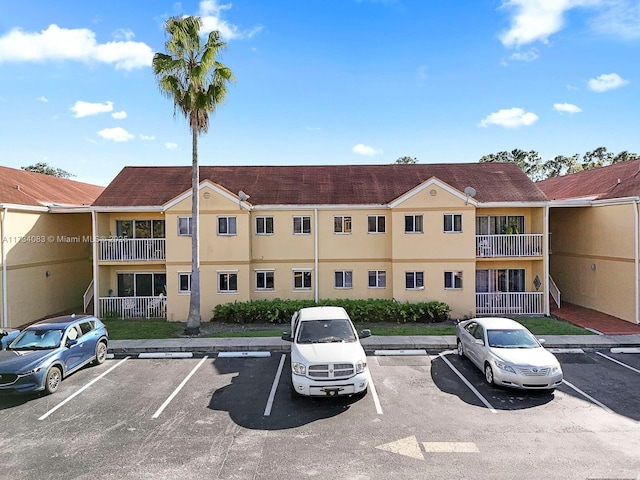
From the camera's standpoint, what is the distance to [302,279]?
20797 millimetres

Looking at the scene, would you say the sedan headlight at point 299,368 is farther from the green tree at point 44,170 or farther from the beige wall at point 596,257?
the green tree at point 44,170

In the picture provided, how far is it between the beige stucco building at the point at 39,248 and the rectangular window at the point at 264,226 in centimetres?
864

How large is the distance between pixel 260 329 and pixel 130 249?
8.13 meters

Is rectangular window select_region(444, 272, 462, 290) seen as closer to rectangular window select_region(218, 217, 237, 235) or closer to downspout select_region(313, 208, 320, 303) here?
downspout select_region(313, 208, 320, 303)

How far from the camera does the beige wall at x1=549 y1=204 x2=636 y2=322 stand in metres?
18.2

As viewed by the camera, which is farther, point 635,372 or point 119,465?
point 635,372

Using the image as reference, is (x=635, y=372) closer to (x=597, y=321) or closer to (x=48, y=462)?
(x=597, y=321)

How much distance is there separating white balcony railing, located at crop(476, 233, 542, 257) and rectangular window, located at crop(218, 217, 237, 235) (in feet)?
40.2

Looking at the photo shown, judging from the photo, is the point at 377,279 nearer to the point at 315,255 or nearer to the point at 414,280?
the point at 414,280

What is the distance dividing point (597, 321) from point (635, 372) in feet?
22.8

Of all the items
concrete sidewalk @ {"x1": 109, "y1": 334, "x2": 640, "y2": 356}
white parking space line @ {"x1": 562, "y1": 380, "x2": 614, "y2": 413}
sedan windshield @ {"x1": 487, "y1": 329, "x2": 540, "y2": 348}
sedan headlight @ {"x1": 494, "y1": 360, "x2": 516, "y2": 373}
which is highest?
sedan windshield @ {"x1": 487, "y1": 329, "x2": 540, "y2": 348}

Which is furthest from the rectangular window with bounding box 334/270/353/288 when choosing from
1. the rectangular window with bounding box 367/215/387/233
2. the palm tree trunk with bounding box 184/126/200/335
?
the palm tree trunk with bounding box 184/126/200/335

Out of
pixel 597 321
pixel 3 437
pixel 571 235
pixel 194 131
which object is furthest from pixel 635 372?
pixel 194 131

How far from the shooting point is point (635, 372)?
40.0 ft
